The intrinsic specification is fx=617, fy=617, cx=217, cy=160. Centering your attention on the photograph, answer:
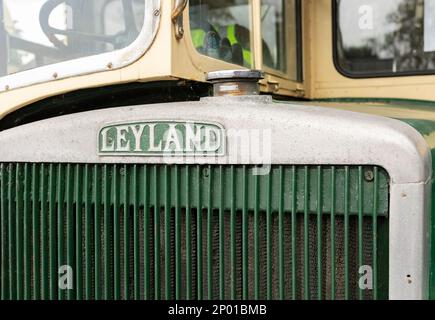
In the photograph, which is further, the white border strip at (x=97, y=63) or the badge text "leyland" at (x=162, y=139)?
the white border strip at (x=97, y=63)

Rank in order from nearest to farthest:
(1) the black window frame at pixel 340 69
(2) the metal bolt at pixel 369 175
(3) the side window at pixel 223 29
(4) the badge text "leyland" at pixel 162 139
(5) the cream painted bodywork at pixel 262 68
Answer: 1. (2) the metal bolt at pixel 369 175
2. (4) the badge text "leyland" at pixel 162 139
3. (5) the cream painted bodywork at pixel 262 68
4. (3) the side window at pixel 223 29
5. (1) the black window frame at pixel 340 69

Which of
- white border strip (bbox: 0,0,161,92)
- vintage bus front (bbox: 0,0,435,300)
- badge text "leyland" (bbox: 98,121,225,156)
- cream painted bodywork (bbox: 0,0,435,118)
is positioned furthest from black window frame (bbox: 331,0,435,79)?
badge text "leyland" (bbox: 98,121,225,156)

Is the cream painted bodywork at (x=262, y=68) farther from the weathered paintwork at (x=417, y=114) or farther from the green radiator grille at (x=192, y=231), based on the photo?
the green radiator grille at (x=192, y=231)

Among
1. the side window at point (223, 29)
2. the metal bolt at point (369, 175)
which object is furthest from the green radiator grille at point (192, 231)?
the side window at point (223, 29)

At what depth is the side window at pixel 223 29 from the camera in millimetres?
2090

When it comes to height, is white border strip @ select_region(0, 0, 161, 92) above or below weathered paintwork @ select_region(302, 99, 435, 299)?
above

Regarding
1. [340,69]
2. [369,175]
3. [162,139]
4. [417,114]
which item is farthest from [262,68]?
[369,175]

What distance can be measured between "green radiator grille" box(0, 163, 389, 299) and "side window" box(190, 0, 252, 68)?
57 cm

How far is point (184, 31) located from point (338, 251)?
2.71ft

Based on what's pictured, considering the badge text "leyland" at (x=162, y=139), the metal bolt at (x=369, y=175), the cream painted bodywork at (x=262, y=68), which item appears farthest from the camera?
the cream painted bodywork at (x=262, y=68)

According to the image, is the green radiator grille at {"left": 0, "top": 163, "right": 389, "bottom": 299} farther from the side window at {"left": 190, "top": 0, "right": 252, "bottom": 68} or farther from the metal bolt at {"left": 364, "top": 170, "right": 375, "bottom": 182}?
the side window at {"left": 190, "top": 0, "right": 252, "bottom": 68}

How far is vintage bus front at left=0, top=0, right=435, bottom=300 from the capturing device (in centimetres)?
158
